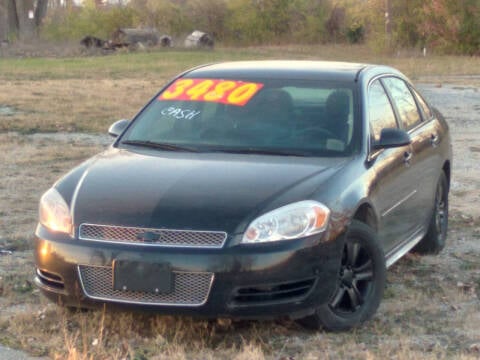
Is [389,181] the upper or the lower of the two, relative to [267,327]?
upper

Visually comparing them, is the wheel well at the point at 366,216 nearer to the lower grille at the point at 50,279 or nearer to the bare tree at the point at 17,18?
the lower grille at the point at 50,279

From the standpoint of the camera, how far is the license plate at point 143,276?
192 inches

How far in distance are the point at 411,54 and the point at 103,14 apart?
81.7 ft

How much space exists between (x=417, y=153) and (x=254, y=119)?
133 cm

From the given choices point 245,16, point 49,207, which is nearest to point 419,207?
point 49,207

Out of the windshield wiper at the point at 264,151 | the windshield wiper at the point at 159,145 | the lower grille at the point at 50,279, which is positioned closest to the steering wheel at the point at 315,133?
the windshield wiper at the point at 264,151

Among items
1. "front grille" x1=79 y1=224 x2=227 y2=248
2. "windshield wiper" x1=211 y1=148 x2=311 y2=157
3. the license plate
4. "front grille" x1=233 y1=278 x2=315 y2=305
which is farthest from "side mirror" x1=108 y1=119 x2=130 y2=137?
"front grille" x1=233 y1=278 x2=315 y2=305

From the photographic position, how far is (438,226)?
7.55m

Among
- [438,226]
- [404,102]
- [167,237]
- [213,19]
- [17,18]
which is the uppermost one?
[404,102]

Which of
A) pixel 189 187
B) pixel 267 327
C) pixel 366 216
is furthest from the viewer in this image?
pixel 366 216

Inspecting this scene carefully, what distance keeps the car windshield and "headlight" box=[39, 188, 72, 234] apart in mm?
903

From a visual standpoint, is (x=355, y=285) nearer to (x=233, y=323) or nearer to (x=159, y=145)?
(x=233, y=323)

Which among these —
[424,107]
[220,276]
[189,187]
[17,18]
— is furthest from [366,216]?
[17,18]

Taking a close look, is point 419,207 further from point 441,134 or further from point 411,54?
point 411,54
